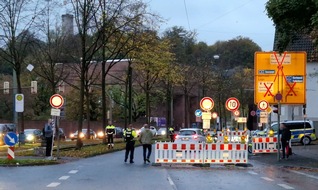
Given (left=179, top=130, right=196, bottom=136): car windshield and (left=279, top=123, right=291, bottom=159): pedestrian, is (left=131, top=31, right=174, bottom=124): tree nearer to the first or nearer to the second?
(left=179, top=130, right=196, bottom=136): car windshield

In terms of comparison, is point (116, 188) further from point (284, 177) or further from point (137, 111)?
point (137, 111)

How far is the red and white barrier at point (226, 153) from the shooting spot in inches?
887

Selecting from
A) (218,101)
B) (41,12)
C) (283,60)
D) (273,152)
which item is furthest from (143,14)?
(218,101)

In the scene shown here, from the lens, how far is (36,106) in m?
84.9

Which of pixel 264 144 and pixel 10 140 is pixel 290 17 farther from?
pixel 264 144

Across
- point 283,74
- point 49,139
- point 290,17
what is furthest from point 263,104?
point 49,139

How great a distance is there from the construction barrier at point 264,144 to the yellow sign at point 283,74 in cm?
250

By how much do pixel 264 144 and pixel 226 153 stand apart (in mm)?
8920

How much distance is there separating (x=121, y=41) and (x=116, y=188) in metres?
27.1

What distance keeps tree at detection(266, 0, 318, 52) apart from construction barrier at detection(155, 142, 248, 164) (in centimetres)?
462

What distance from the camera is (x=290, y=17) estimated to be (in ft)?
66.5

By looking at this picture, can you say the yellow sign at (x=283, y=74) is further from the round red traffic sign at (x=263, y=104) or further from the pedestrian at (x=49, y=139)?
the pedestrian at (x=49, y=139)

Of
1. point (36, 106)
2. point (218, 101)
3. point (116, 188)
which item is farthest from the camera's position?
point (36, 106)

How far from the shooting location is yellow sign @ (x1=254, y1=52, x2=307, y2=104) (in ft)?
104
